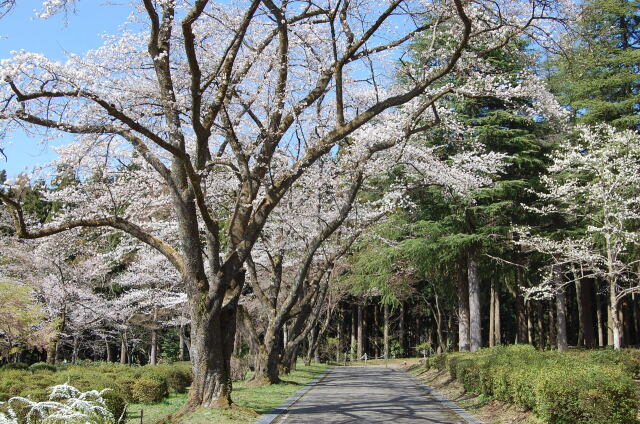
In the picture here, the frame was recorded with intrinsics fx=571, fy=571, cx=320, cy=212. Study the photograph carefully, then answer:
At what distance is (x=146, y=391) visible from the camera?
13789mm

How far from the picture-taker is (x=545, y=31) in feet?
29.6

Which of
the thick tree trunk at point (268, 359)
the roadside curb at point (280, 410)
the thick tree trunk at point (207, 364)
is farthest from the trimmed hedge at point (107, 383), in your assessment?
the thick tree trunk at point (268, 359)

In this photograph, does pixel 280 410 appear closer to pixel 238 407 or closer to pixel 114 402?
pixel 238 407

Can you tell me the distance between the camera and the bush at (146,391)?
1375 cm

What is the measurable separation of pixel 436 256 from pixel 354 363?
21.7 metres

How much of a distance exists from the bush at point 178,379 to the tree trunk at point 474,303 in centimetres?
1024

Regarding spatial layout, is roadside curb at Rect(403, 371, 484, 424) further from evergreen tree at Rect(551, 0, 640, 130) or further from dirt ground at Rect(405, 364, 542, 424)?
evergreen tree at Rect(551, 0, 640, 130)

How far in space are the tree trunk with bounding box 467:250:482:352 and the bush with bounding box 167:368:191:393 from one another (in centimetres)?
1024

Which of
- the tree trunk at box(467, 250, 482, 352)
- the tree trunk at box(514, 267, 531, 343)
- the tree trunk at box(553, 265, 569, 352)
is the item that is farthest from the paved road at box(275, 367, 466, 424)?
the tree trunk at box(514, 267, 531, 343)

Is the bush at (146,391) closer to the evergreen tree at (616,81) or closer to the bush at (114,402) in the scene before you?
the bush at (114,402)

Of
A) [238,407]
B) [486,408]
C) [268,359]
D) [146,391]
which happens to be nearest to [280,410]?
[238,407]

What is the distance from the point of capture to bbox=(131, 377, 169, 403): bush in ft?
45.1

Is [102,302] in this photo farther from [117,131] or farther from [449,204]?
[117,131]

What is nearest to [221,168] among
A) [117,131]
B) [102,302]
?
[117,131]
